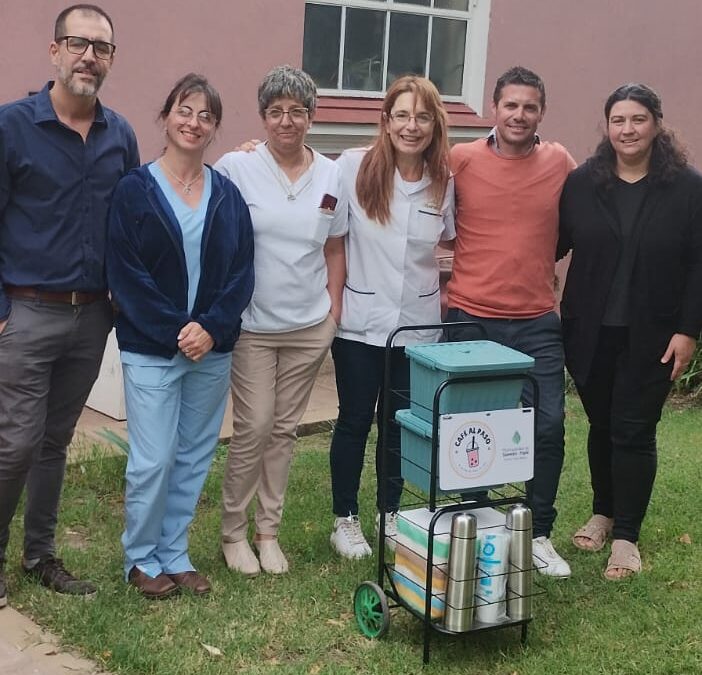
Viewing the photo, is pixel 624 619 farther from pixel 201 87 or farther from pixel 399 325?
pixel 201 87

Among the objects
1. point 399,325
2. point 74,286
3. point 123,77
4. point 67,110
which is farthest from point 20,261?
point 123,77

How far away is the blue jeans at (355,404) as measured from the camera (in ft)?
14.6

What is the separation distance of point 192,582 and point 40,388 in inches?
38.5

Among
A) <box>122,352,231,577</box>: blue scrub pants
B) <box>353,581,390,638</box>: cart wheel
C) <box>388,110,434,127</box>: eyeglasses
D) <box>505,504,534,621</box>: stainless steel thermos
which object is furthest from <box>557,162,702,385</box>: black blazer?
<box>122,352,231,577</box>: blue scrub pants

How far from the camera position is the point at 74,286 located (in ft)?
12.5

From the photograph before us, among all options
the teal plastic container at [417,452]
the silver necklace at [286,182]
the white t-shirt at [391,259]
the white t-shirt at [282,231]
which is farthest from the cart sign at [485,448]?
the silver necklace at [286,182]

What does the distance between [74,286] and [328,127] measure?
14.0 feet

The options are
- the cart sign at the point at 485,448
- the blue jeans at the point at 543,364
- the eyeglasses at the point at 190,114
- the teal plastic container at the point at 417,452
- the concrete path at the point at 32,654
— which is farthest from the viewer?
the blue jeans at the point at 543,364

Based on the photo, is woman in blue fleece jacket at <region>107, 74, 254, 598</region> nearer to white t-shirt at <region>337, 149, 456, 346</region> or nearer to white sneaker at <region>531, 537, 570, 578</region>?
white t-shirt at <region>337, 149, 456, 346</region>

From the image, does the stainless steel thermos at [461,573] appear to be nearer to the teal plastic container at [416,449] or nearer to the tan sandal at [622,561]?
the teal plastic container at [416,449]

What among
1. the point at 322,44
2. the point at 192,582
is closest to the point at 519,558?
the point at 192,582

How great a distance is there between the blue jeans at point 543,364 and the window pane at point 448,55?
Result: 4.60m

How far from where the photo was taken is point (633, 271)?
4.30 metres

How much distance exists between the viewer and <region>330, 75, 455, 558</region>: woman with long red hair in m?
4.29
